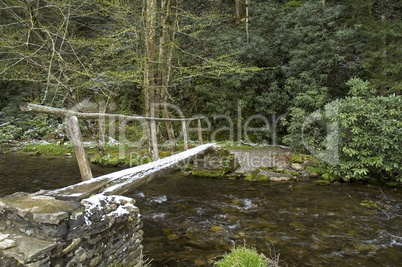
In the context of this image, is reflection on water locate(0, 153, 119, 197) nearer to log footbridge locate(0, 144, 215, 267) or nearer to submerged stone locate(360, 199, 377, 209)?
log footbridge locate(0, 144, 215, 267)

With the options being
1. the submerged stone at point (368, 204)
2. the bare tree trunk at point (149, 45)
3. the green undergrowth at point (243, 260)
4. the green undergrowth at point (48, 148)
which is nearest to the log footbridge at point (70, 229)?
the green undergrowth at point (243, 260)

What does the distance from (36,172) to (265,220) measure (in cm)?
831

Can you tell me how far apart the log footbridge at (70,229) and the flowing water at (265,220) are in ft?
3.39

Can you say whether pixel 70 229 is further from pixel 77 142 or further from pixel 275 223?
pixel 275 223

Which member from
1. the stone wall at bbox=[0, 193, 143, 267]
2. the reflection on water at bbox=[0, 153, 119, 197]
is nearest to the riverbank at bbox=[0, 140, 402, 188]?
the reflection on water at bbox=[0, 153, 119, 197]

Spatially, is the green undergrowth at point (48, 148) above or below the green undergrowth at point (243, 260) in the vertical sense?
above

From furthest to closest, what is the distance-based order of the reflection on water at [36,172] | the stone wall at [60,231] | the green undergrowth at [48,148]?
the green undergrowth at [48,148] < the reflection on water at [36,172] < the stone wall at [60,231]

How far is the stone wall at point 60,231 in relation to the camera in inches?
77.2

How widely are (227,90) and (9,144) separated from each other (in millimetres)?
13406

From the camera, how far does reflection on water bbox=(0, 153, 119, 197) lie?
7.24 meters

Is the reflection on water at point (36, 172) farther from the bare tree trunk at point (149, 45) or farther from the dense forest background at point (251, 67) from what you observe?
the bare tree trunk at point (149, 45)

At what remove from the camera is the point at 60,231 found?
212 cm

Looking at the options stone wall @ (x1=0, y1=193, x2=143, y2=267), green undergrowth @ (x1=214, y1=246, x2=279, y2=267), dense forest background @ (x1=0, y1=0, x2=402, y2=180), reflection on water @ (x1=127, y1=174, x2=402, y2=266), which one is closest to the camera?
stone wall @ (x1=0, y1=193, x2=143, y2=267)

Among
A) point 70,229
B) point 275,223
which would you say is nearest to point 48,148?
point 275,223
